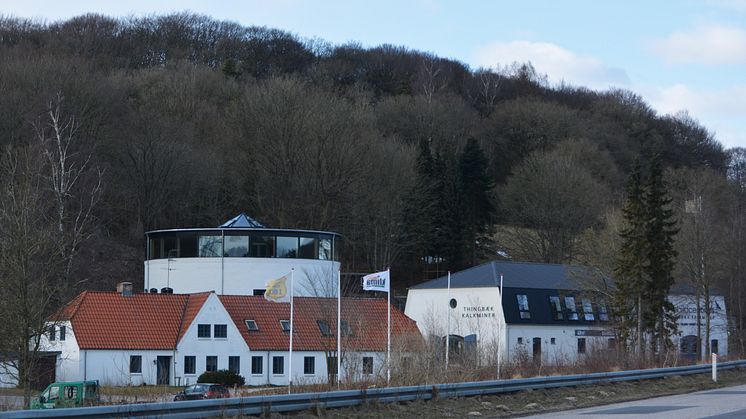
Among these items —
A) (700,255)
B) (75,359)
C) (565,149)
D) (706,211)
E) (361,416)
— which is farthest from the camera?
(565,149)

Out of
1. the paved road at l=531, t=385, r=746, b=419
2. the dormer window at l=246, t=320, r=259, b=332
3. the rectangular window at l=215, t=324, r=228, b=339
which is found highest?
the dormer window at l=246, t=320, r=259, b=332

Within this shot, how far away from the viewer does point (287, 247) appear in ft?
206

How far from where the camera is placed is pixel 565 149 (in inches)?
4026

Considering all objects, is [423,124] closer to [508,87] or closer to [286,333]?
[508,87]

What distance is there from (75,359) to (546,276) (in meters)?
28.6

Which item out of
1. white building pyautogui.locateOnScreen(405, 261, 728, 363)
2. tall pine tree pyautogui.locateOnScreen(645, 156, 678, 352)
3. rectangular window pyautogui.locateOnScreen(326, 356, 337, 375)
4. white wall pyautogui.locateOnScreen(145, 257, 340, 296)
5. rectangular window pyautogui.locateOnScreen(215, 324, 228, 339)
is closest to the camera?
rectangular window pyautogui.locateOnScreen(326, 356, 337, 375)

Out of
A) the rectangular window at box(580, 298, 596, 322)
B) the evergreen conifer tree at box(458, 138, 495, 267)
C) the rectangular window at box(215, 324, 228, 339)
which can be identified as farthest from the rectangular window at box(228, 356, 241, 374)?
the evergreen conifer tree at box(458, 138, 495, 267)

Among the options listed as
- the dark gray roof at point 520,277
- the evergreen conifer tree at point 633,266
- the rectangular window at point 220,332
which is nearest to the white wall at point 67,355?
the rectangular window at point 220,332

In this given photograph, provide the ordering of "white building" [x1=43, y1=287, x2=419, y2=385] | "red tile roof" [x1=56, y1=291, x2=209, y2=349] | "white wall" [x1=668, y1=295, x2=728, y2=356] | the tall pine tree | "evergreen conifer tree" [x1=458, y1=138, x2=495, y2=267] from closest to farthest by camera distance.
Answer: "white building" [x1=43, y1=287, x2=419, y2=385]
"red tile roof" [x1=56, y1=291, x2=209, y2=349]
the tall pine tree
"white wall" [x1=668, y1=295, x2=728, y2=356]
"evergreen conifer tree" [x1=458, y1=138, x2=495, y2=267]

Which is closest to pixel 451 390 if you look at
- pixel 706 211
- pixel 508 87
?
pixel 706 211

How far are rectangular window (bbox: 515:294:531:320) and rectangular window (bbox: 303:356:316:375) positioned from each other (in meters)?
13.7

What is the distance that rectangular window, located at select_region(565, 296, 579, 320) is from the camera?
65312 mm

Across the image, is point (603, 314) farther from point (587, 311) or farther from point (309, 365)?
point (309, 365)

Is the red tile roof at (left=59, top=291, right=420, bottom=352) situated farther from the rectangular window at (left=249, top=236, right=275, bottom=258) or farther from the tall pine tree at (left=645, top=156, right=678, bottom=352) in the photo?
the tall pine tree at (left=645, top=156, right=678, bottom=352)
